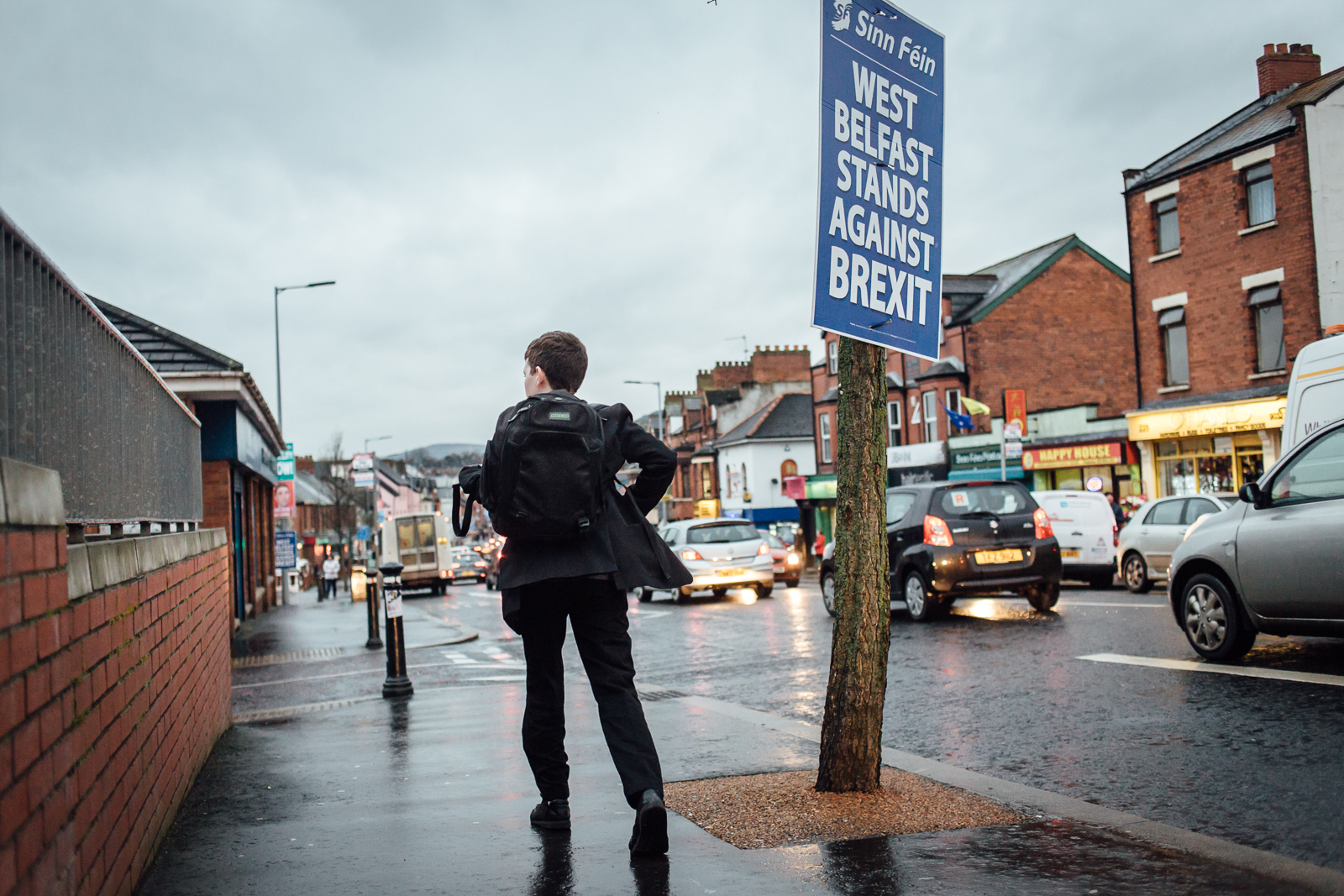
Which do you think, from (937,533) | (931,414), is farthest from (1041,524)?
(931,414)

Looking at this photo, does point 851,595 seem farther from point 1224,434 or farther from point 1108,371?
point 1108,371

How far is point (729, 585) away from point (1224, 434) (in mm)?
13393

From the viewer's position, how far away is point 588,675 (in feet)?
13.7

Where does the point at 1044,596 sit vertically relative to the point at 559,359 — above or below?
below

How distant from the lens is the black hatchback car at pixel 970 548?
13352 millimetres

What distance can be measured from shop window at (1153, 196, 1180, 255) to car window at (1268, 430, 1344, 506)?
22977mm

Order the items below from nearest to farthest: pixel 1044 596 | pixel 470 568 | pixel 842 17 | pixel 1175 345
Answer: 1. pixel 842 17
2. pixel 1044 596
3. pixel 1175 345
4. pixel 470 568

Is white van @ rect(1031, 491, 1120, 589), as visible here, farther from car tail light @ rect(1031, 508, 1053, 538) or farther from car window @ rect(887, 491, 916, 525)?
car tail light @ rect(1031, 508, 1053, 538)

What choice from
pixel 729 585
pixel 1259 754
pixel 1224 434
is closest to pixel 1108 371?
pixel 1224 434

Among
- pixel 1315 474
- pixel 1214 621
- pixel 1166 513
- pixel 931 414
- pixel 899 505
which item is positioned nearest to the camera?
pixel 1315 474

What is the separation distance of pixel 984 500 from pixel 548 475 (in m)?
10.6

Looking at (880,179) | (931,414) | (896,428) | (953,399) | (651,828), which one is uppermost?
(953,399)

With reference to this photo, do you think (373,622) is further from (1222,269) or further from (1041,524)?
(1222,269)

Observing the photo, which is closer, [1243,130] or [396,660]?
[396,660]
